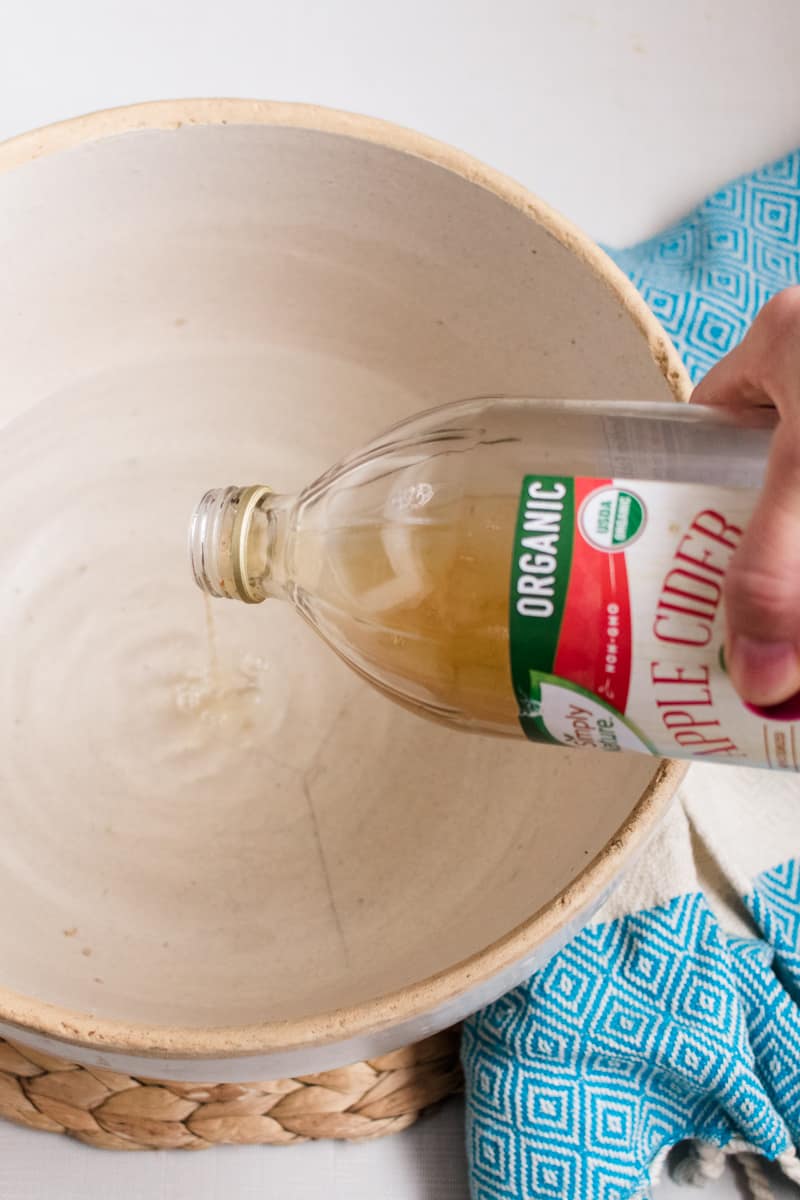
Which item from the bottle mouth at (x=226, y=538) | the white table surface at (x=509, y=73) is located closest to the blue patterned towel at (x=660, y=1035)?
the bottle mouth at (x=226, y=538)

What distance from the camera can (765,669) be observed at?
0.41 m

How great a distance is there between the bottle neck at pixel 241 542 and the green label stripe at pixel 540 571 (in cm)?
15

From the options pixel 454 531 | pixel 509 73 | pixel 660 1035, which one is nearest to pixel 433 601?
pixel 454 531

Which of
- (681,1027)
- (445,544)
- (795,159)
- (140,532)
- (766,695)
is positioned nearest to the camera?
(766,695)

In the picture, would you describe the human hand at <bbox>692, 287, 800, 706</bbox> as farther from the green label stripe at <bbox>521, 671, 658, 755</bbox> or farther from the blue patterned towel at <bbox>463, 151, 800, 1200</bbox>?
the blue patterned towel at <bbox>463, 151, 800, 1200</bbox>

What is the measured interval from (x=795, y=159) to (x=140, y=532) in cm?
58

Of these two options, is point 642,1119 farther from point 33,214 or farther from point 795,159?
point 795,159

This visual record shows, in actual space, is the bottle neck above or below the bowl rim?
above

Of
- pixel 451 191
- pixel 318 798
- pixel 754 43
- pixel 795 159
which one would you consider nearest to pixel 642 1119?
pixel 318 798

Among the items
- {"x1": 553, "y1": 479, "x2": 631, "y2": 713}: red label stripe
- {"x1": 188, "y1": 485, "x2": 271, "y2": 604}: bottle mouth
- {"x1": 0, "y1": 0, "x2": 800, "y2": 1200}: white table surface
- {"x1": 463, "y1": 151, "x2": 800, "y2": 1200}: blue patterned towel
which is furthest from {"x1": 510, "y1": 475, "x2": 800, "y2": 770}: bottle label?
{"x1": 0, "y1": 0, "x2": 800, "y2": 1200}: white table surface

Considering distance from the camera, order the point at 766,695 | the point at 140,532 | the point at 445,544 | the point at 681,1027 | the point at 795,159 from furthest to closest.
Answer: the point at 795,159 < the point at 140,532 < the point at 681,1027 < the point at 445,544 < the point at 766,695

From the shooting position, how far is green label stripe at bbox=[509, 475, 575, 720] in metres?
0.46

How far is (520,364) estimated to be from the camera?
0.74 metres

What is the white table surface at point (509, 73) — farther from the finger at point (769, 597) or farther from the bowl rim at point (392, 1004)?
the finger at point (769, 597)
